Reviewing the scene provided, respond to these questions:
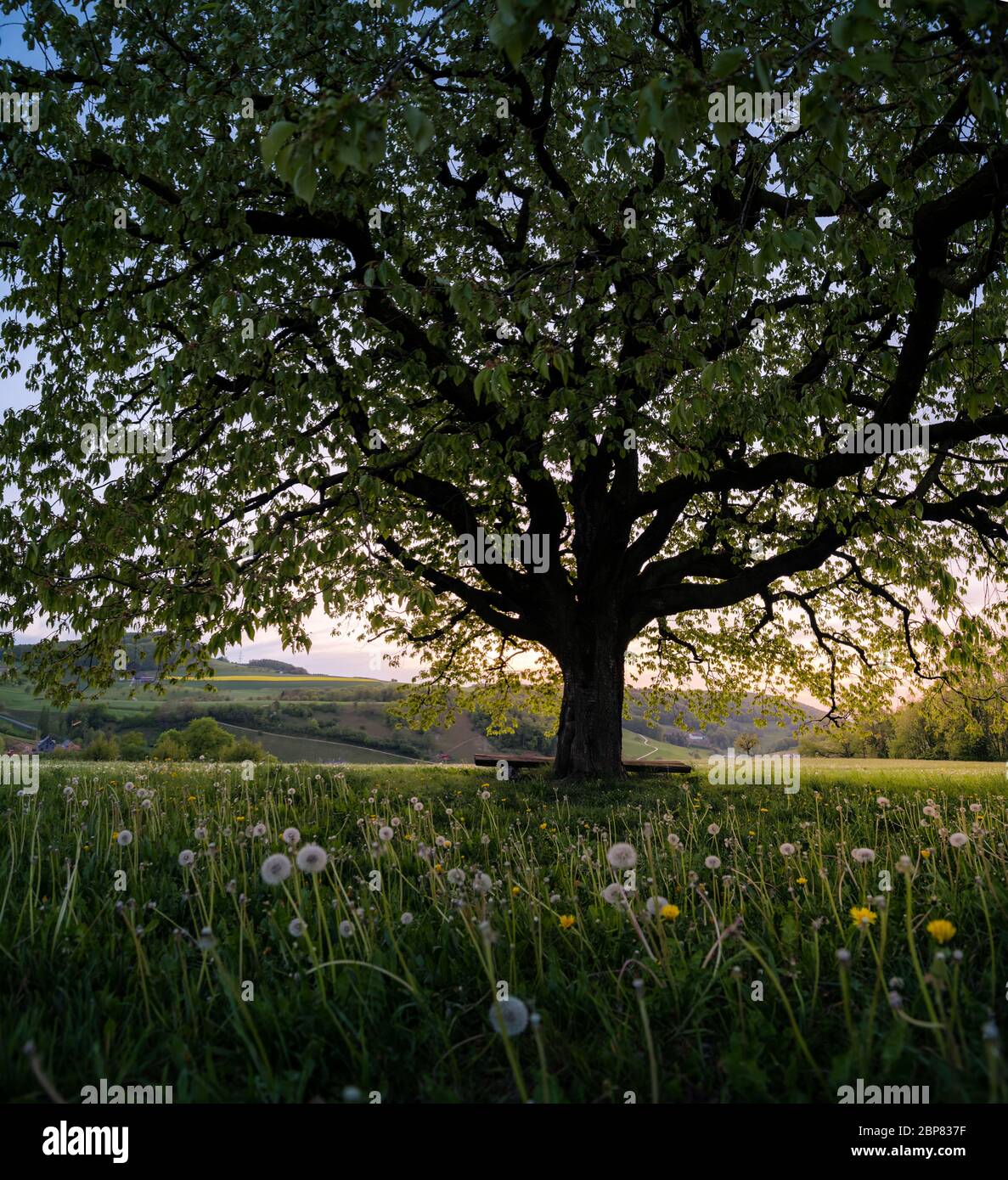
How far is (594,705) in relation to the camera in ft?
44.0

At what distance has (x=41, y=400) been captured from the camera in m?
9.92

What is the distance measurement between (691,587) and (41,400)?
36.7 ft

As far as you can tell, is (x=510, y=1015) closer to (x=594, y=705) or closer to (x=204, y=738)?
(x=594, y=705)

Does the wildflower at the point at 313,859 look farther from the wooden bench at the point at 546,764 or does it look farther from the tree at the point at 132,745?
the tree at the point at 132,745

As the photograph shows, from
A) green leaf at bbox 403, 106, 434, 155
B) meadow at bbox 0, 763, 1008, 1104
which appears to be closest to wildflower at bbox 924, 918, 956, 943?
meadow at bbox 0, 763, 1008, 1104

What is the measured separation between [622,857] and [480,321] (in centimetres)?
725

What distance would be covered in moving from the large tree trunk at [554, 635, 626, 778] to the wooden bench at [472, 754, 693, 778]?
89.9 inches

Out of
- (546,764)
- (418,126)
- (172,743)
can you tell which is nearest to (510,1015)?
(418,126)

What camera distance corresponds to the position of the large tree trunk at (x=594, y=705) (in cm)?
1336

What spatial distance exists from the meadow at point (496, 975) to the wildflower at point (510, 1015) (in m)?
0.02

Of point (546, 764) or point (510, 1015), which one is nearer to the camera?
point (510, 1015)

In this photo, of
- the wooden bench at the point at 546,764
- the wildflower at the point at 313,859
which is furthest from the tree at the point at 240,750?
the wildflower at the point at 313,859

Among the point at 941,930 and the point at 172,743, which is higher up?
the point at 941,930
